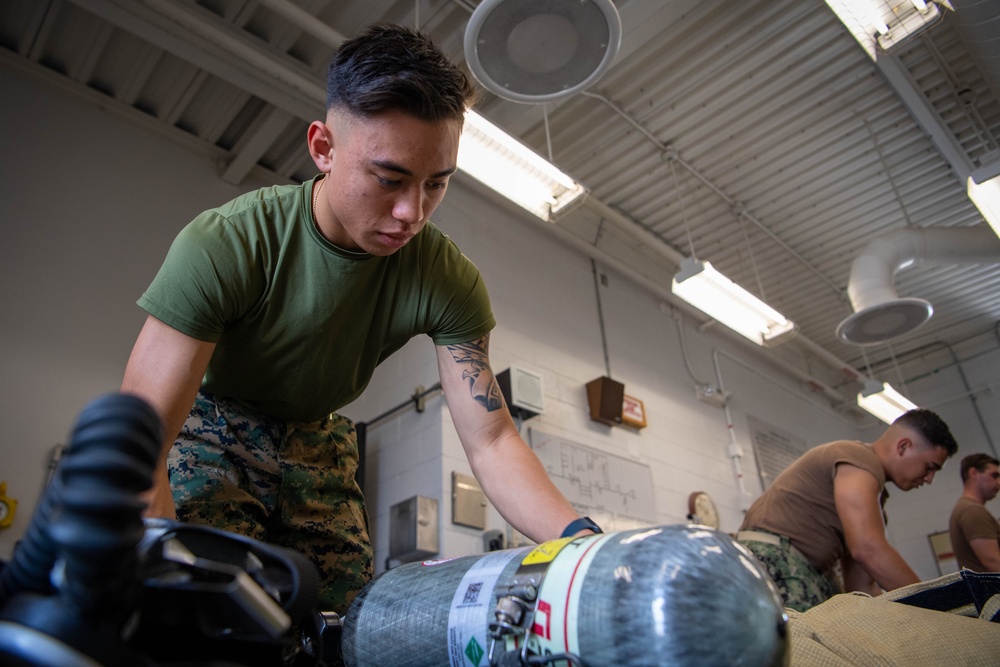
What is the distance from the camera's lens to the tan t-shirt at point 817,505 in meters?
2.64

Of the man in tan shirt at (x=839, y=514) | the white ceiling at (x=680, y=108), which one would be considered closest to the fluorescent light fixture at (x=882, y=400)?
the white ceiling at (x=680, y=108)

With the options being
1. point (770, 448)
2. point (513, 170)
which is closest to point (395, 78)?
point (513, 170)

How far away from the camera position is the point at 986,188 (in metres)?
3.74

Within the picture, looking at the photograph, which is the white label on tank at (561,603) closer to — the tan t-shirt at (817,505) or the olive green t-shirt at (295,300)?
the olive green t-shirt at (295,300)

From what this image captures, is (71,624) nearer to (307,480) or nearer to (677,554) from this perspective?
(677,554)

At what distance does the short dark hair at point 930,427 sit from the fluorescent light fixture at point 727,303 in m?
1.62

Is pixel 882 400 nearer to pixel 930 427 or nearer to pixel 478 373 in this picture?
pixel 930 427

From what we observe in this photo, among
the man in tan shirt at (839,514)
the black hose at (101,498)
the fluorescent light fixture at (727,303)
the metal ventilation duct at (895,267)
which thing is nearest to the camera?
the black hose at (101,498)

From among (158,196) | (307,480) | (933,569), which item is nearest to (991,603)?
(307,480)

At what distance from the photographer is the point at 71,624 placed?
40 cm

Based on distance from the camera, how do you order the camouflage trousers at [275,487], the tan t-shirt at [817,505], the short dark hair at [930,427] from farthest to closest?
Answer: the short dark hair at [930,427] → the tan t-shirt at [817,505] → the camouflage trousers at [275,487]

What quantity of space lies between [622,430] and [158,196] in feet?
9.95

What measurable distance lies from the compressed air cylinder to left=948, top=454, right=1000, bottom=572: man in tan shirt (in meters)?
3.56

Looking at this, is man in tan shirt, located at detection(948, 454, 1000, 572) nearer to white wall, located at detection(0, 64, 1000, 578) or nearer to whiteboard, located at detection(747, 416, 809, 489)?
white wall, located at detection(0, 64, 1000, 578)
